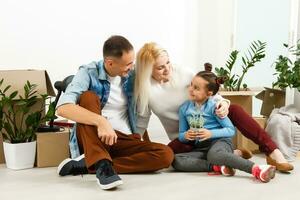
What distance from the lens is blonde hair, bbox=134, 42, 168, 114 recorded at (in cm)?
226

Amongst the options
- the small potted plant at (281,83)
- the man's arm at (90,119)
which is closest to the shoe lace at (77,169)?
the man's arm at (90,119)

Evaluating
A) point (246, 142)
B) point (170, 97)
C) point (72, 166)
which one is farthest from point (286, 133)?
point (72, 166)

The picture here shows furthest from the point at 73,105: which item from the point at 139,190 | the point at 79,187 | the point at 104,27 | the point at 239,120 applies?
the point at 104,27

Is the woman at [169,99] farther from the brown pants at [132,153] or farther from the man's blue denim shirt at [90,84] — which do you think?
the brown pants at [132,153]

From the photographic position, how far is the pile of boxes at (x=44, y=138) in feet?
7.97

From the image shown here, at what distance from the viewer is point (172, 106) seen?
2.43 metres

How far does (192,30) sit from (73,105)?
96.8 inches

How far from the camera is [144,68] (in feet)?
7.42

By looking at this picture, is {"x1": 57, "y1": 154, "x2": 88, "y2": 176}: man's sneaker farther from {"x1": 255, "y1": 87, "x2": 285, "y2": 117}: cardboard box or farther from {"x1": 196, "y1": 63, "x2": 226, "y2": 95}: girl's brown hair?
{"x1": 255, "y1": 87, "x2": 285, "y2": 117}: cardboard box

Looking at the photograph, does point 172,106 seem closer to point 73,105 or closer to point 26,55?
point 73,105

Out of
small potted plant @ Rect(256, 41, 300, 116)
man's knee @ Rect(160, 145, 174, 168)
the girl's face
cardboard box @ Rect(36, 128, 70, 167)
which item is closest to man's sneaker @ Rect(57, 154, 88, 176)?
cardboard box @ Rect(36, 128, 70, 167)

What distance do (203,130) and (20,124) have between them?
45.5 inches

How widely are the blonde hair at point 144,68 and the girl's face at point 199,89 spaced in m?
0.26

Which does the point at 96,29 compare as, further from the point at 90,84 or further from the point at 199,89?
the point at 199,89
